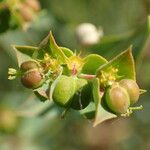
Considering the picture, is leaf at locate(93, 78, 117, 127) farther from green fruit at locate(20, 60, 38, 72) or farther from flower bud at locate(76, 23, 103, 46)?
flower bud at locate(76, 23, 103, 46)

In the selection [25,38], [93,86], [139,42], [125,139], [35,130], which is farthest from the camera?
[125,139]

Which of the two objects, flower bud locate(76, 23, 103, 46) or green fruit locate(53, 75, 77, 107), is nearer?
green fruit locate(53, 75, 77, 107)

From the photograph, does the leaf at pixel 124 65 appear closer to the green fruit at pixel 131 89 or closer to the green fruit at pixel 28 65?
the green fruit at pixel 131 89

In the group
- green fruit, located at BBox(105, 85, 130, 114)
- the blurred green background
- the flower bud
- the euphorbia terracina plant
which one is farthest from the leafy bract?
the blurred green background

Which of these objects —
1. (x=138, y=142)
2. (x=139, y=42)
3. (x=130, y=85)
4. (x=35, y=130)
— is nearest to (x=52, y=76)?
(x=130, y=85)

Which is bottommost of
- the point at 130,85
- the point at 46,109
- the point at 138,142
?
the point at 138,142

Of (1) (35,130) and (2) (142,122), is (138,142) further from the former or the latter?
(1) (35,130)

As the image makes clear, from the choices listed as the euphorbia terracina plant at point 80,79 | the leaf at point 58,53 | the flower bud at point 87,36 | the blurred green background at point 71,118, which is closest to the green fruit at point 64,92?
the euphorbia terracina plant at point 80,79

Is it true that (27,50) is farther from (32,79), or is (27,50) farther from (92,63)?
(92,63)
